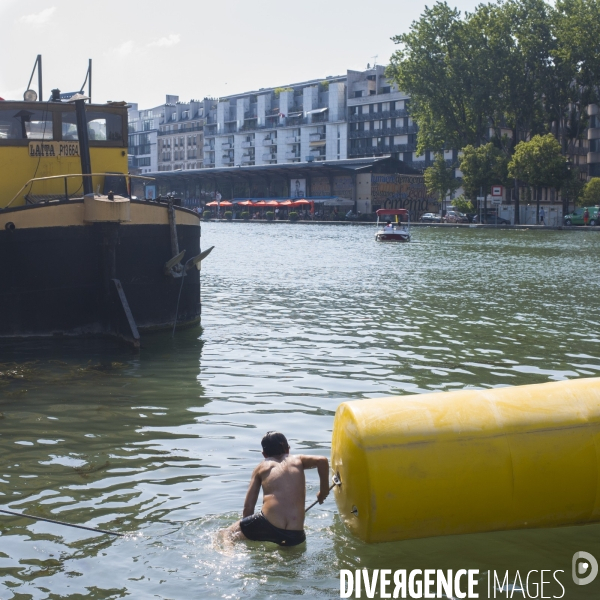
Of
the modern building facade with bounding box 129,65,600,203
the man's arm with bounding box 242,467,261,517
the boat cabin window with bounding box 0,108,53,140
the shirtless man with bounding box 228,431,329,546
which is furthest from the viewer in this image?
the modern building facade with bounding box 129,65,600,203

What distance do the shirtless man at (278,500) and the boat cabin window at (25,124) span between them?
11787 millimetres

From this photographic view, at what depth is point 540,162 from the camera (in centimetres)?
7150

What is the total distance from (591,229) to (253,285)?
4825 cm

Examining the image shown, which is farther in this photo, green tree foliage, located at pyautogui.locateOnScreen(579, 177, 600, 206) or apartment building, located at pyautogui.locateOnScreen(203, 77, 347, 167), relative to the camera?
apartment building, located at pyautogui.locateOnScreen(203, 77, 347, 167)

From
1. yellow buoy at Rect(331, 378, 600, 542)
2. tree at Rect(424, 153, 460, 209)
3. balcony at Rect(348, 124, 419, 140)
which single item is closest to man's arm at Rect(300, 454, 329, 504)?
yellow buoy at Rect(331, 378, 600, 542)

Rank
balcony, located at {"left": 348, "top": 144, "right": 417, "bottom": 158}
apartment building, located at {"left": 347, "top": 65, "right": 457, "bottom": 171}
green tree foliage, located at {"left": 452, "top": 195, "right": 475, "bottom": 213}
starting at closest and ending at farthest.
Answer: green tree foliage, located at {"left": 452, "top": 195, "right": 475, "bottom": 213} < apartment building, located at {"left": 347, "top": 65, "right": 457, "bottom": 171} < balcony, located at {"left": 348, "top": 144, "right": 417, "bottom": 158}

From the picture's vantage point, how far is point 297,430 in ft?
33.3

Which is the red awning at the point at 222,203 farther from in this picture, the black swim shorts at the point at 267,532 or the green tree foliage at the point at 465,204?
the black swim shorts at the point at 267,532

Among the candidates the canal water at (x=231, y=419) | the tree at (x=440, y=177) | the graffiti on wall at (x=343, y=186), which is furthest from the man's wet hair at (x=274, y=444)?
the graffiti on wall at (x=343, y=186)

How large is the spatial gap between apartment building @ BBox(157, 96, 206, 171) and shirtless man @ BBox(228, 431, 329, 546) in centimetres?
15880

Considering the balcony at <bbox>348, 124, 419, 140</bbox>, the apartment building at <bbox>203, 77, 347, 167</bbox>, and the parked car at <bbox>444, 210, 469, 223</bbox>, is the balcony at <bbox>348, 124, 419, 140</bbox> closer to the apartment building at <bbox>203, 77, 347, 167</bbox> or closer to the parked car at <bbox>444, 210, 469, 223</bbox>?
the apartment building at <bbox>203, 77, 347, 167</bbox>

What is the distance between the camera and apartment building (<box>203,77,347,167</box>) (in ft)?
435

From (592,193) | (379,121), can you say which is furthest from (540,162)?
(379,121)

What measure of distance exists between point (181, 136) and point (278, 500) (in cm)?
16449
